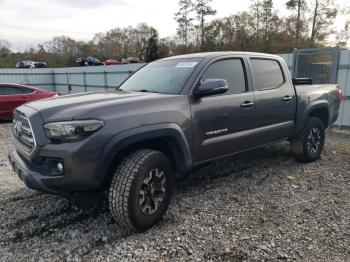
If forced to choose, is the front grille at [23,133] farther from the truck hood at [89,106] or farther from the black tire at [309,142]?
the black tire at [309,142]

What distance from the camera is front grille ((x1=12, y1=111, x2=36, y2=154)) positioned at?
3256 millimetres

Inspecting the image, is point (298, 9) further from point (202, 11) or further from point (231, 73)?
point (231, 73)

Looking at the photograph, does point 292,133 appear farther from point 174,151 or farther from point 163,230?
point 163,230

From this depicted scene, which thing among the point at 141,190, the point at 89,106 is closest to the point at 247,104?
the point at 141,190

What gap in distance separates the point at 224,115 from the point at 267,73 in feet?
4.43

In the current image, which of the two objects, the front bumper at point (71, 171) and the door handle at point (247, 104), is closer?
the front bumper at point (71, 171)

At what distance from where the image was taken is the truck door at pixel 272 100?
4707mm

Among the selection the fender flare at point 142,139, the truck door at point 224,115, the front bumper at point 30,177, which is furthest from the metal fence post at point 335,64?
the front bumper at point 30,177

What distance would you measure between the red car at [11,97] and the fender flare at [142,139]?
873 cm

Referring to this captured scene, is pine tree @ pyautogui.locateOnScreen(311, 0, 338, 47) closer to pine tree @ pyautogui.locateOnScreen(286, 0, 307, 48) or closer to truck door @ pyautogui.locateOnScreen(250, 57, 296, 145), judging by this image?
pine tree @ pyautogui.locateOnScreen(286, 0, 307, 48)

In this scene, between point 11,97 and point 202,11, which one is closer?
point 11,97

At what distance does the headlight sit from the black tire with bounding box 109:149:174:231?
498mm

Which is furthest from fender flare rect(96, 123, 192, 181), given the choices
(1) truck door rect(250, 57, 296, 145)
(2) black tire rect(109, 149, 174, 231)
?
(1) truck door rect(250, 57, 296, 145)

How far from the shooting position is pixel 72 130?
3.03 meters
